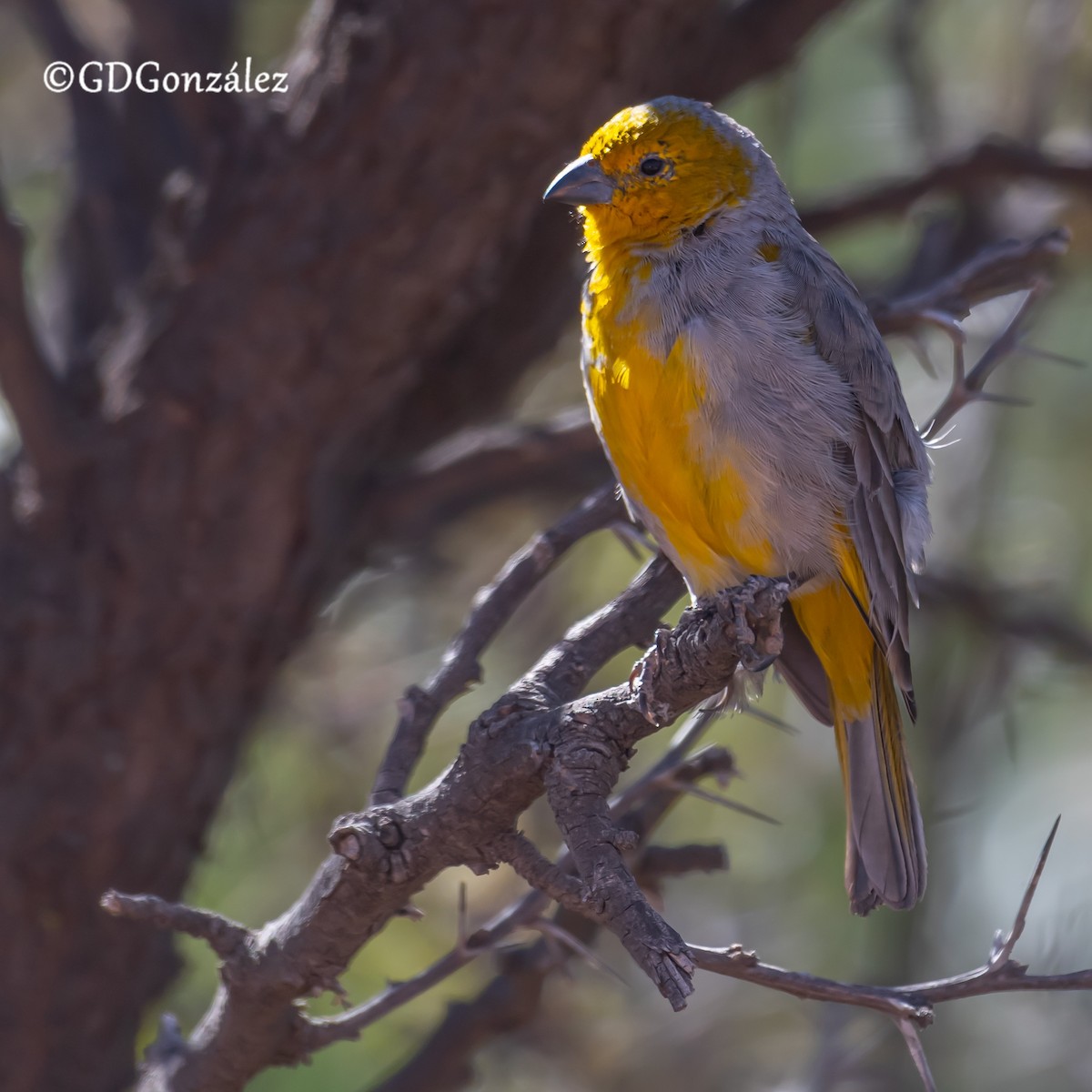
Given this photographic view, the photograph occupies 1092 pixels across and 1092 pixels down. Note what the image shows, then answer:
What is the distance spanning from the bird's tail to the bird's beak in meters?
1.01

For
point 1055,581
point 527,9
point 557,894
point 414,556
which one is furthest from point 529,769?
point 1055,581

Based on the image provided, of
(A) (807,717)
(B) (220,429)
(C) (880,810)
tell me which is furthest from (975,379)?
(A) (807,717)

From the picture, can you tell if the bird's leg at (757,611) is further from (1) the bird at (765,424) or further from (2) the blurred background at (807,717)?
(2) the blurred background at (807,717)

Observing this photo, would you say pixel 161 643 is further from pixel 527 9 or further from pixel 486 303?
pixel 527 9

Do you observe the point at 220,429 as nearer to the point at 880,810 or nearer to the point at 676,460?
the point at 676,460

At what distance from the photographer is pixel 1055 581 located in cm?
557

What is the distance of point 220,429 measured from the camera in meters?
3.33

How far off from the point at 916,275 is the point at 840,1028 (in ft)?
7.09

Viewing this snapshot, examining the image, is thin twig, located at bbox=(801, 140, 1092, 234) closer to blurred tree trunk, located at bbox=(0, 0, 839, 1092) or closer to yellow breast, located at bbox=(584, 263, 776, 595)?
blurred tree trunk, located at bbox=(0, 0, 839, 1092)

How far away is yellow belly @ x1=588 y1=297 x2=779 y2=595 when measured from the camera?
8.58 ft

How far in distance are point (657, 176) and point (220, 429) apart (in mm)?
1237

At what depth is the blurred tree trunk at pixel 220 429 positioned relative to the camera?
10.5 feet

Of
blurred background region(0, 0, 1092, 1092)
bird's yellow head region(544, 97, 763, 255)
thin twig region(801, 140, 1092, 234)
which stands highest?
bird's yellow head region(544, 97, 763, 255)

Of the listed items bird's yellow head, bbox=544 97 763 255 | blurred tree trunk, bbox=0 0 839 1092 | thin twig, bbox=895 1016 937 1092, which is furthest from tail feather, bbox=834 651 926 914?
blurred tree trunk, bbox=0 0 839 1092
